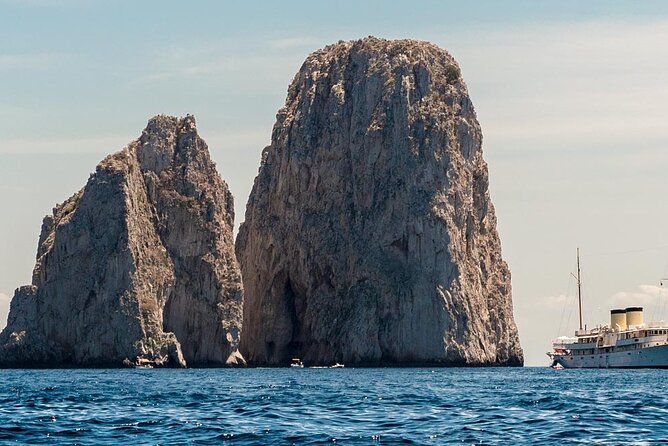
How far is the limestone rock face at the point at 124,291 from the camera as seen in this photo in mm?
180625

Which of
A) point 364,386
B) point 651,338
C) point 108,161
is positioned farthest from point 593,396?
point 108,161

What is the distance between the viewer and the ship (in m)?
176

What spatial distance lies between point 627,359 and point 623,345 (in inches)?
86.2

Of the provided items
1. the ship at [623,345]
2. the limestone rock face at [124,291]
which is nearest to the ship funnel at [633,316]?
the ship at [623,345]

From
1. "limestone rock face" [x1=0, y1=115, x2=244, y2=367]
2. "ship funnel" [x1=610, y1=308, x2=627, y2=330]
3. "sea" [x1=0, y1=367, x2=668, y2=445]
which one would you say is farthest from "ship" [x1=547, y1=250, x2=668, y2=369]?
"sea" [x1=0, y1=367, x2=668, y2=445]

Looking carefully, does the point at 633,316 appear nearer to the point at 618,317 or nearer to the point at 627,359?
the point at 618,317

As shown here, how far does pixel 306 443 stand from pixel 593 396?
36.7 meters

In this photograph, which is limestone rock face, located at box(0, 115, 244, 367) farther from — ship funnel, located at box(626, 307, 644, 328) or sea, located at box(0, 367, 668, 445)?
sea, located at box(0, 367, 668, 445)

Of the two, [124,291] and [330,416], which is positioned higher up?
Answer: [124,291]

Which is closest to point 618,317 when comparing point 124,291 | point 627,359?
point 627,359

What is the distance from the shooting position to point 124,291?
184 metres

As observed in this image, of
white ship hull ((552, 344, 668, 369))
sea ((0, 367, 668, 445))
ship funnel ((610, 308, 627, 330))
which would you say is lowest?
sea ((0, 367, 668, 445))

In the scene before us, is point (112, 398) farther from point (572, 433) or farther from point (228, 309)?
point (228, 309)

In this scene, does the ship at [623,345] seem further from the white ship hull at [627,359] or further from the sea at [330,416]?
the sea at [330,416]
